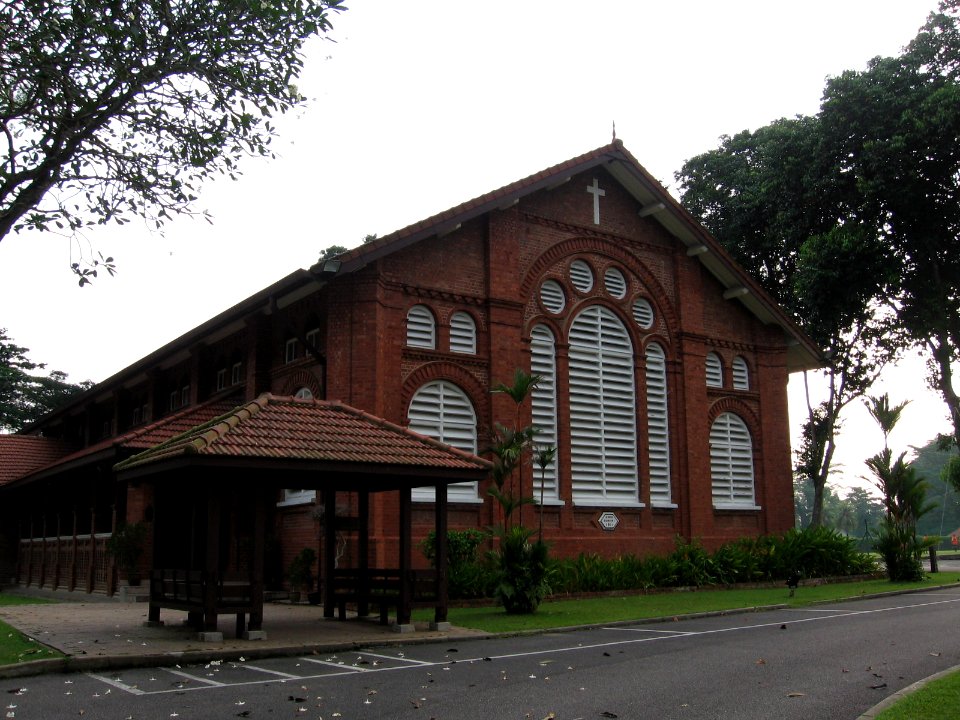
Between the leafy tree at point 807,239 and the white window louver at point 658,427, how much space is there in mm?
10304

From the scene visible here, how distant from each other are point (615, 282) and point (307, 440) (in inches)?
486

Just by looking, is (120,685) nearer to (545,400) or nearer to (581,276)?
(545,400)

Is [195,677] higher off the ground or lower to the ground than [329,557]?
lower

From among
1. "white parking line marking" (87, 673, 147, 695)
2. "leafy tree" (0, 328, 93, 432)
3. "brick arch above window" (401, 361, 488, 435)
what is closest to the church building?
"brick arch above window" (401, 361, 488, 435)

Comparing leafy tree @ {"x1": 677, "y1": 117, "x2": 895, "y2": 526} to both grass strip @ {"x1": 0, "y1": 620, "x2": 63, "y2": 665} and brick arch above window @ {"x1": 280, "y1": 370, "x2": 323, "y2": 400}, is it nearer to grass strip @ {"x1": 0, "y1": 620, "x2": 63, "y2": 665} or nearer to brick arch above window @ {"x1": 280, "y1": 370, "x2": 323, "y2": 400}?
brick arch above window @ {"x1": 280, "y1": 370, "x2": 323, "y2": 400}

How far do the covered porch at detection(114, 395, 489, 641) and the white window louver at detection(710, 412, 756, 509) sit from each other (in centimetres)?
1134

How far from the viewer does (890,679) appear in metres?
9.64

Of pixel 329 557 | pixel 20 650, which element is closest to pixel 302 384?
pixel 329 557

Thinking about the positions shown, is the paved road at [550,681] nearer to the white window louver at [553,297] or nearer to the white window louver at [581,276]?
the white window louver at [553,297]

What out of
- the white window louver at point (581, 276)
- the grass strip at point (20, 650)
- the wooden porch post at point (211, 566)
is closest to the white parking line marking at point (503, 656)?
the grass strip at point (20, 650)

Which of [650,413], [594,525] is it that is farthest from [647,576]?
[650,413]

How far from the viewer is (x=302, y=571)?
757 inches

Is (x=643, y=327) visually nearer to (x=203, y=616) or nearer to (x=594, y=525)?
(x=594, y=525)

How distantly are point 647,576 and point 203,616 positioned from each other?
36.1ft
